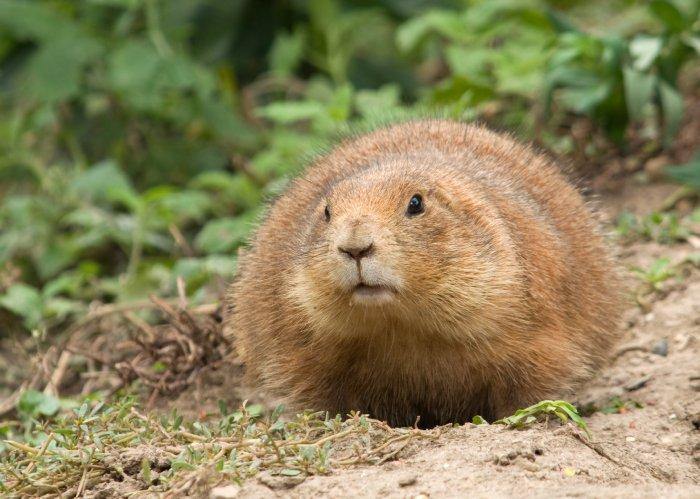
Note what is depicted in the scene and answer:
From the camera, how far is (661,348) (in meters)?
6.06

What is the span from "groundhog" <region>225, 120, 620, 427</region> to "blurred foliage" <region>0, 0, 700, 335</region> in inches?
73.1

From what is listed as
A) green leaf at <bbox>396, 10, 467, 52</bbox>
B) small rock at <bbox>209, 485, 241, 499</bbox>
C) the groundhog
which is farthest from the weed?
green leaf at <bbox>396, 10, 467, 52</bbox>

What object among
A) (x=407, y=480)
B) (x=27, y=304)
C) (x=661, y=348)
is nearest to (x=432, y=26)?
(x=27, y=304)

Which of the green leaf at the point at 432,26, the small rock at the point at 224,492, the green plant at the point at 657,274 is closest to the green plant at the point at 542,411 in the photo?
the small rock at the point at 224,492

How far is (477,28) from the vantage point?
30.4 feet

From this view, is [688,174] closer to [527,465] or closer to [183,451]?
[527,465]

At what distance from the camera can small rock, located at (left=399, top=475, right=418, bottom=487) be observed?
158 inches

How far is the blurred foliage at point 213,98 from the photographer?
7945 mm

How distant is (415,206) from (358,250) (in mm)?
455

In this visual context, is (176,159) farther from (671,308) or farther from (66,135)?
(671,308)

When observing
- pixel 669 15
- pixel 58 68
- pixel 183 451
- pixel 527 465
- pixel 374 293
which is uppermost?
pixel 669 15

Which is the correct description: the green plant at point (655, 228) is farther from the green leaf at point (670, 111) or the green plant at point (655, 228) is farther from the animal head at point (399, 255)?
the animal head at point (399, 255)

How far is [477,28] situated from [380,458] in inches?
224

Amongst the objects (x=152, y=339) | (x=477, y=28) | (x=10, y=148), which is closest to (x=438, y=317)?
(x=152, y=339)
